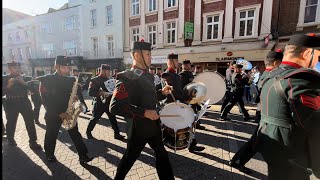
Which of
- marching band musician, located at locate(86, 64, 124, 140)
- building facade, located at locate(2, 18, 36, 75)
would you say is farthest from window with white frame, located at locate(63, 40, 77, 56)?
marching band musician, located at locate(86, 64, 124, 140)

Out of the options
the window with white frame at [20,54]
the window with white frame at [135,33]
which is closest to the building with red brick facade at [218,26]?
the window with white frame at [135,33]

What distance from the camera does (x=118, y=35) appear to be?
2133 centimetres

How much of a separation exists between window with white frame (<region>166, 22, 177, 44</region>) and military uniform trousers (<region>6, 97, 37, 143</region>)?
14.7 metres

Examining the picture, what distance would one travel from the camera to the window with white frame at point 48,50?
2820 cm

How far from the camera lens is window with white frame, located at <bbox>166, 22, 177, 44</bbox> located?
1777 cm

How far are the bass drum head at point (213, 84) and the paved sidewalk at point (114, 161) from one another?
112 centimetres

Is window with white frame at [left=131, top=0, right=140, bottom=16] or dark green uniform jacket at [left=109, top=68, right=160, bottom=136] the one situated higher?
window with white frame at [left=131, top=0, right=140, bottom=16]

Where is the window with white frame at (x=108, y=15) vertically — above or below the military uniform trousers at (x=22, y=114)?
above

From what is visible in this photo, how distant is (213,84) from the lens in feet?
15.6

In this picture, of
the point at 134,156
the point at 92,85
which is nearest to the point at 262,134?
the point at 134,156

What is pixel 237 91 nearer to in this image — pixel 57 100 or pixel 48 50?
pixel 57 100

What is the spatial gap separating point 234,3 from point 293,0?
3641 mm

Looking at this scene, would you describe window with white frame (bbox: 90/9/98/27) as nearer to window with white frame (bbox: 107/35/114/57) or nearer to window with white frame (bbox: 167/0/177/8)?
window with white frame (bbox: 107/35/114/57)

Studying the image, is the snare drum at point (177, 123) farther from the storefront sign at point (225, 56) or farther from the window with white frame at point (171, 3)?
the window with white frame at point (171, 3)
